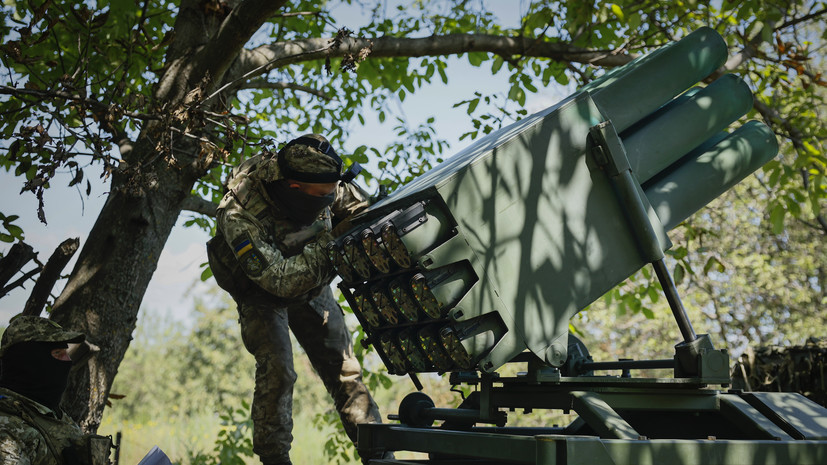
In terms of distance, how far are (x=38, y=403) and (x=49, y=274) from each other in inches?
41.4

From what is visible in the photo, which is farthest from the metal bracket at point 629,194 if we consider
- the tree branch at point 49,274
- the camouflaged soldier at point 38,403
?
the tree branch at point 49,274

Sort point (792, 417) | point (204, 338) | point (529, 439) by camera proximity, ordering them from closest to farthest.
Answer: point (529, 439) < point (792, 417) < point (204, 338)

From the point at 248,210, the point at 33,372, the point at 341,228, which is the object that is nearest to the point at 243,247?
the point at 248,210

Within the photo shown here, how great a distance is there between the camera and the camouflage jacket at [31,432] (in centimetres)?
264

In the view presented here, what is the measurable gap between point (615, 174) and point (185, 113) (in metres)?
1.89

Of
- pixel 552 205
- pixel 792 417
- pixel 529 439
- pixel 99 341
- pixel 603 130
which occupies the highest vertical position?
pixel 603 130

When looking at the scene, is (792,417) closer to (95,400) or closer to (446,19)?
(95,400)

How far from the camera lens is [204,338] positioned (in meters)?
17.6

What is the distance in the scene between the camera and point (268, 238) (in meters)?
3.89

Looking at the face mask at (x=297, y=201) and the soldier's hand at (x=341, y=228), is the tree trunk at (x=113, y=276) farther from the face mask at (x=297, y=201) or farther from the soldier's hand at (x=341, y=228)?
the soldier's hand at (x=341, y=228)

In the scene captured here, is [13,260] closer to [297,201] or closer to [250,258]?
[250,258]

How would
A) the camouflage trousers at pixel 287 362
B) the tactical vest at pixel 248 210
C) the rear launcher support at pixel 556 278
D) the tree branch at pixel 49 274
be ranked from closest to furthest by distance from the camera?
the rear launcher support at pixel 556 278 → the tree branch at pixel 49 274 → the tactical vest at pixel 248 210 → the camouflage trousers at pixel 287 362

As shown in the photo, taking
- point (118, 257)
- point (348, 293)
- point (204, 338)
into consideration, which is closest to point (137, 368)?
point (204, 338)

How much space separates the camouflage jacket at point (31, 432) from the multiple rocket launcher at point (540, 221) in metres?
1.27
